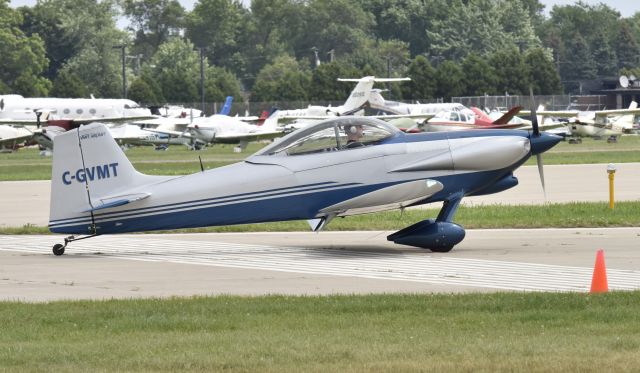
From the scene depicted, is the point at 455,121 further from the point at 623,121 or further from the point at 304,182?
the point at 304,182

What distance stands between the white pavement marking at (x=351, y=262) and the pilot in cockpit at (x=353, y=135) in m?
1.55

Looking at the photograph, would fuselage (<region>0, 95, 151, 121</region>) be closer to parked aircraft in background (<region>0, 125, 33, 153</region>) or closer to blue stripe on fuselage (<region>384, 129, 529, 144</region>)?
parked aircraft in background (<region>0, 125, 33, 153</region>)

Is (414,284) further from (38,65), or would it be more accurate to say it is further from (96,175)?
(38,65)

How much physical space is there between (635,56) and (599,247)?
614 ft

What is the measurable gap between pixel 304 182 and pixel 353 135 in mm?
968

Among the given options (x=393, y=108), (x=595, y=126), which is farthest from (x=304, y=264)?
(x=393, y=108)

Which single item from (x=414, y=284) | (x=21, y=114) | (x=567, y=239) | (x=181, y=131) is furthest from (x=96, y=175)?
(x=21, y=114)

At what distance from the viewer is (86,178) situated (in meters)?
18.8

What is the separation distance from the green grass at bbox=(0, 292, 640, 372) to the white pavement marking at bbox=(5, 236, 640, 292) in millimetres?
1537

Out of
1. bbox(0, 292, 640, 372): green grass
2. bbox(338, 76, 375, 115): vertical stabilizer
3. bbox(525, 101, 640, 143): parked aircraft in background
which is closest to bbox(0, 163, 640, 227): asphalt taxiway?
bbox(0, 292, 640, 372): green grass

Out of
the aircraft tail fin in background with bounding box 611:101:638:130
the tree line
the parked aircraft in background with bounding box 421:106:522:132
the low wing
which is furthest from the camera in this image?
the tree line

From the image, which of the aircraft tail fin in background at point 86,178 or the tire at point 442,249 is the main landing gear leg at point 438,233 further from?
the aircraft tail fin in background at point 86,178

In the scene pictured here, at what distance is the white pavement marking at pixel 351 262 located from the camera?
50.5ft

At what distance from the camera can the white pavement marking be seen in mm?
15391
